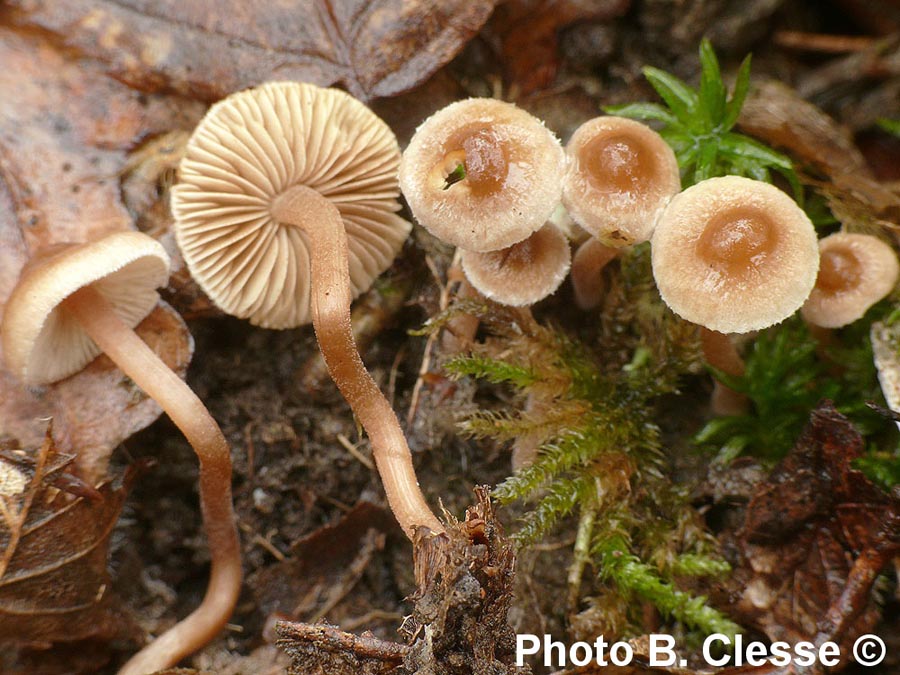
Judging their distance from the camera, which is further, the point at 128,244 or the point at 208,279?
the point at 208,279

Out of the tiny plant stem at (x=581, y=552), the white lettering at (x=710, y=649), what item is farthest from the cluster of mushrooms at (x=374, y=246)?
the white lettering at (x=710, y=649)

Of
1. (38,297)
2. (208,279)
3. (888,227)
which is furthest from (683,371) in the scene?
(38,297)

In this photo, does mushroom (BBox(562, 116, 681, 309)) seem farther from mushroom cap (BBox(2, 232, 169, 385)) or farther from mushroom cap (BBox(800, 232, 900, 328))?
mushroom cap (BBox(2, 232, 169, 385))

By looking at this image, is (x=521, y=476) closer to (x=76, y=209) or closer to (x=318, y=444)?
(x=318, y=444)

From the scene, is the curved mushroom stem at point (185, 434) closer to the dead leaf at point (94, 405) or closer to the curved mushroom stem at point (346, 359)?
the dead leaf at point (94, 405)

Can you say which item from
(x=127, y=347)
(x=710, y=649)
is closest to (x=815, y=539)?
(x=710, y=649)

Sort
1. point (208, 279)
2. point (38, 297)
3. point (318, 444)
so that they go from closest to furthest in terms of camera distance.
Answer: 1. point (38, 297)
2. point (208, 279)
3. point (318, 444)

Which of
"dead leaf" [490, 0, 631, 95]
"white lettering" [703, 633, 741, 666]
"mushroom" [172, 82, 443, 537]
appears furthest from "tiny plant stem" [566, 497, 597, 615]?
"dead leaf" [490, 0, 631, 95]
